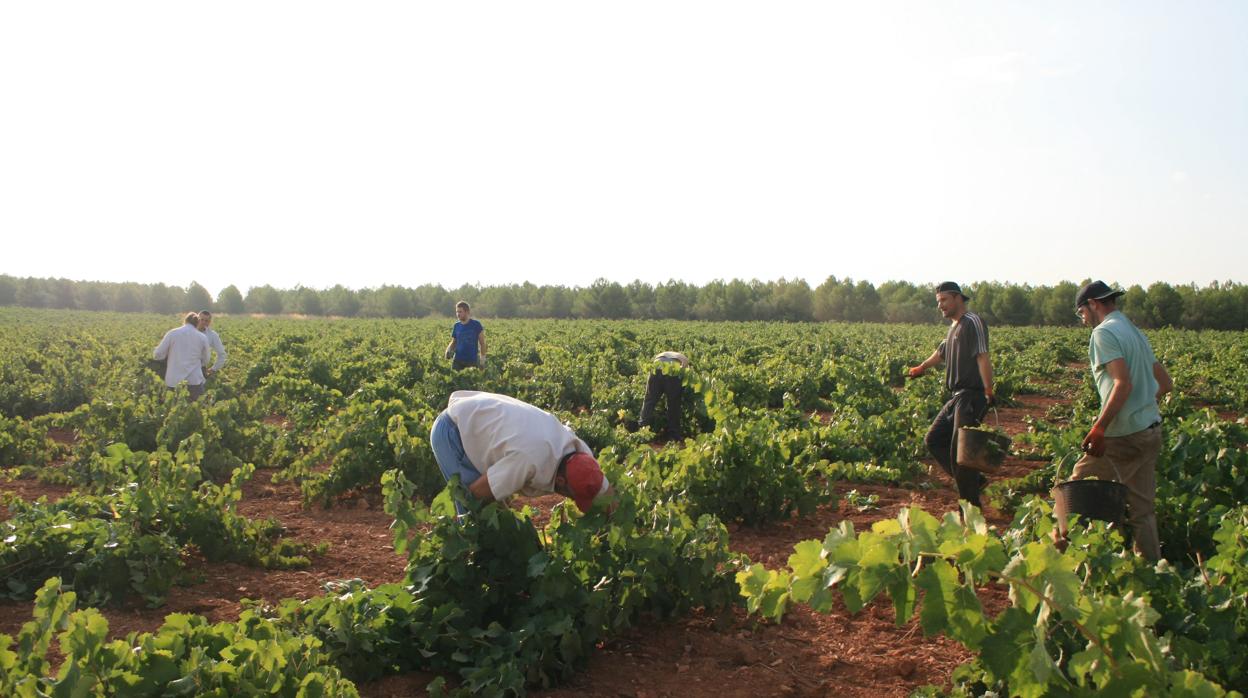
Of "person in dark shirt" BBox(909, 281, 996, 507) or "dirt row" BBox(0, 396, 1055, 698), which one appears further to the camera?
"person in dark shirt" BBox(909, 281, 996, 507)

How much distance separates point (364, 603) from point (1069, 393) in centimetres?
1679

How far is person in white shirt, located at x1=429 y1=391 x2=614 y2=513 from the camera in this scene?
4242mm

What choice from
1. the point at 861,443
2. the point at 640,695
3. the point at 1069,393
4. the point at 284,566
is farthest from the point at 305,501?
the point at 1069,393

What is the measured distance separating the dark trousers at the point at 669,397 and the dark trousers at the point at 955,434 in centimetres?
414

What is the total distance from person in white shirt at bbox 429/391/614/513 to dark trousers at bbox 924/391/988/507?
3.23 meters

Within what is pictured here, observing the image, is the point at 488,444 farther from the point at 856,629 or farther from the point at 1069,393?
the point at 1069,393

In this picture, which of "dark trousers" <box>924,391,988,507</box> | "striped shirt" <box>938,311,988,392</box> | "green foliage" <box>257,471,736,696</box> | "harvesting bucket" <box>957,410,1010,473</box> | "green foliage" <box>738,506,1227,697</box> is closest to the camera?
"green foliage" <box>738,506,1227,697</box>

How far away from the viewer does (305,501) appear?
24.7ft

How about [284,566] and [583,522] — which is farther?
[284,566]

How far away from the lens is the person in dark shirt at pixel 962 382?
21.1 ft

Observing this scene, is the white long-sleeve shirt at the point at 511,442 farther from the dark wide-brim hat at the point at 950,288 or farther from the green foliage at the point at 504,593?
the dark wide-brim hat at the point at 950,288

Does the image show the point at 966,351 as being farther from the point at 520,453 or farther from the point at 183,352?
the point at 183,352

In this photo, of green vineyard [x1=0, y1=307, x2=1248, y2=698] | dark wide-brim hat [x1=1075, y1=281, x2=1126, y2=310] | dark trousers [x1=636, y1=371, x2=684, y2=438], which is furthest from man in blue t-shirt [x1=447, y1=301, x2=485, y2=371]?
dark wide-brim hat [x1=1075, y1=281, x2=1126, y2=310]

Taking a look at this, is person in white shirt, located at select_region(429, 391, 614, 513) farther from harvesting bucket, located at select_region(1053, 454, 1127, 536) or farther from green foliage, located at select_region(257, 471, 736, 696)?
harvesting bucket, located at select_region(1053, 454, 1127, 536)
